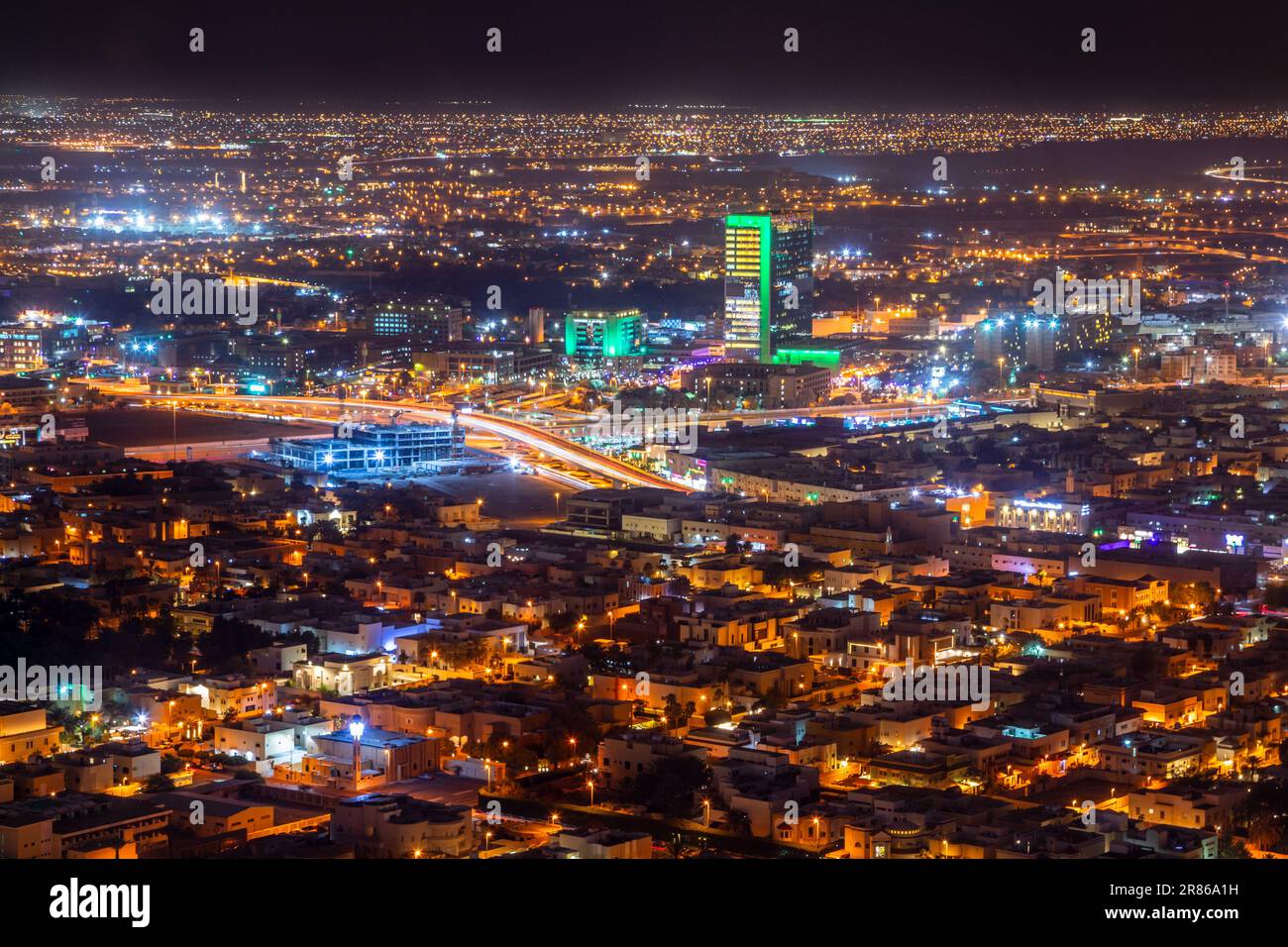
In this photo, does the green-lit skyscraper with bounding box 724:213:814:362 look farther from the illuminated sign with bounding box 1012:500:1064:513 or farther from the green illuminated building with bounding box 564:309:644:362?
the illuminated sign with bounding box 1012:500:1064:513

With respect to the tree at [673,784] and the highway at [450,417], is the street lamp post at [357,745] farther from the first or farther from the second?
the highway at [450,417]

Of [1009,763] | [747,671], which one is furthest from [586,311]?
[1009,763]

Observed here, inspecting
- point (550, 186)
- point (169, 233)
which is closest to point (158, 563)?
point (169, 233)

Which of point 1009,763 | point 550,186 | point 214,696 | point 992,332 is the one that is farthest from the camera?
point 550,186

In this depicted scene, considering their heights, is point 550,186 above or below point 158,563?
above

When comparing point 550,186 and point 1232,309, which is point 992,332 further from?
point 550,186

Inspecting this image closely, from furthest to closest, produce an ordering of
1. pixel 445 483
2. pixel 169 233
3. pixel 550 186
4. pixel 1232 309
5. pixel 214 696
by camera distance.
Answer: pixel 550 186, pixel 169 233, pixel 1232 309, pixel 445 483, pixel 214 696

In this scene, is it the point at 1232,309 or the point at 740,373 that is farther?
the point at 1232,309
